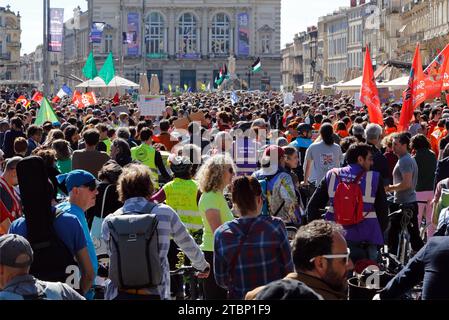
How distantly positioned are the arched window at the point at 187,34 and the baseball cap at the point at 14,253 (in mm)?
105319

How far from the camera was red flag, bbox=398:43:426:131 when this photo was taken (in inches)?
591

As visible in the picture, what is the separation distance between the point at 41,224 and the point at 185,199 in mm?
2639

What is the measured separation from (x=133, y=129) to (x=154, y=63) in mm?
93365

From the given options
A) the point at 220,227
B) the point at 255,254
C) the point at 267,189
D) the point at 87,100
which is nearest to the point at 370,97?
the point at 267,189

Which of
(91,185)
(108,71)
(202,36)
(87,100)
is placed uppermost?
(202,36)

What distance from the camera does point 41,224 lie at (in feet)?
20.1

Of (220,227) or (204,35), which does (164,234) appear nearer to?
(220,227)

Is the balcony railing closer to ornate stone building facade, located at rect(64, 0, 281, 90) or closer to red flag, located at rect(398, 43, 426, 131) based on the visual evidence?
ornate stone building facade, located at rect(64, 0, 281, 90)

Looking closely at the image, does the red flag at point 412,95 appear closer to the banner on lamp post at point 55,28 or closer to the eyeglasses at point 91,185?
the eyeglasses at point 91,185

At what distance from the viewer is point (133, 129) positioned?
54.2 feet

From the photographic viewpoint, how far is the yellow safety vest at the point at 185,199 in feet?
28.4

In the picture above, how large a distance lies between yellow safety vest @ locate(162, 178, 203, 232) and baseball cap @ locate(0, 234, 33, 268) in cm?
369

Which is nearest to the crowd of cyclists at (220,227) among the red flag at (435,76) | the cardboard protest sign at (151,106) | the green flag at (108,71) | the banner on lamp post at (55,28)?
the red flag at (435,76)
